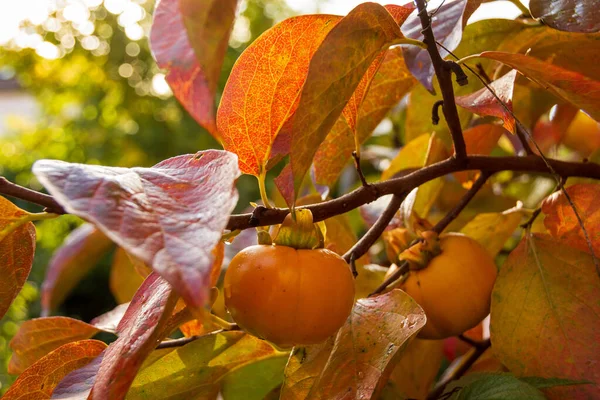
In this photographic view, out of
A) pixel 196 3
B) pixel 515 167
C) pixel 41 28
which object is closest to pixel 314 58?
pixel 196 3

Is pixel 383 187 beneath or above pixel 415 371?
above

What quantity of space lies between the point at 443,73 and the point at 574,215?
5.6 inches

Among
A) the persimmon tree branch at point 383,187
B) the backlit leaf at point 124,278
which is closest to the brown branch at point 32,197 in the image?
the persimmon tree branch at point 383,187

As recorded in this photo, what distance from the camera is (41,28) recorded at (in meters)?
1.40

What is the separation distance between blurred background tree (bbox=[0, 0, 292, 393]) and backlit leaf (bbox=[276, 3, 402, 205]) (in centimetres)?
91

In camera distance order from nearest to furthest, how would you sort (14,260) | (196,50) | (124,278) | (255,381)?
(196,50) < (14,260) < (255,381) < (124,278)

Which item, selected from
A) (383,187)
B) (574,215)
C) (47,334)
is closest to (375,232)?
(383,187)

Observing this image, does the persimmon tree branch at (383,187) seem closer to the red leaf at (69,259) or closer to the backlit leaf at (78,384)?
the backlit leaf at (78,384)

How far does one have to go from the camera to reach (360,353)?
33 cm

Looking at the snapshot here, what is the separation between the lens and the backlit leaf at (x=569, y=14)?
1.17ft

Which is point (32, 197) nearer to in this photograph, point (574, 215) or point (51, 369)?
point (51, 369)

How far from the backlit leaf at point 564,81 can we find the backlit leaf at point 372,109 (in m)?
0.14

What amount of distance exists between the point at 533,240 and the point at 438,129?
A: 0.12 meters

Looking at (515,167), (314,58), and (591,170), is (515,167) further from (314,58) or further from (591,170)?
(314,58)
